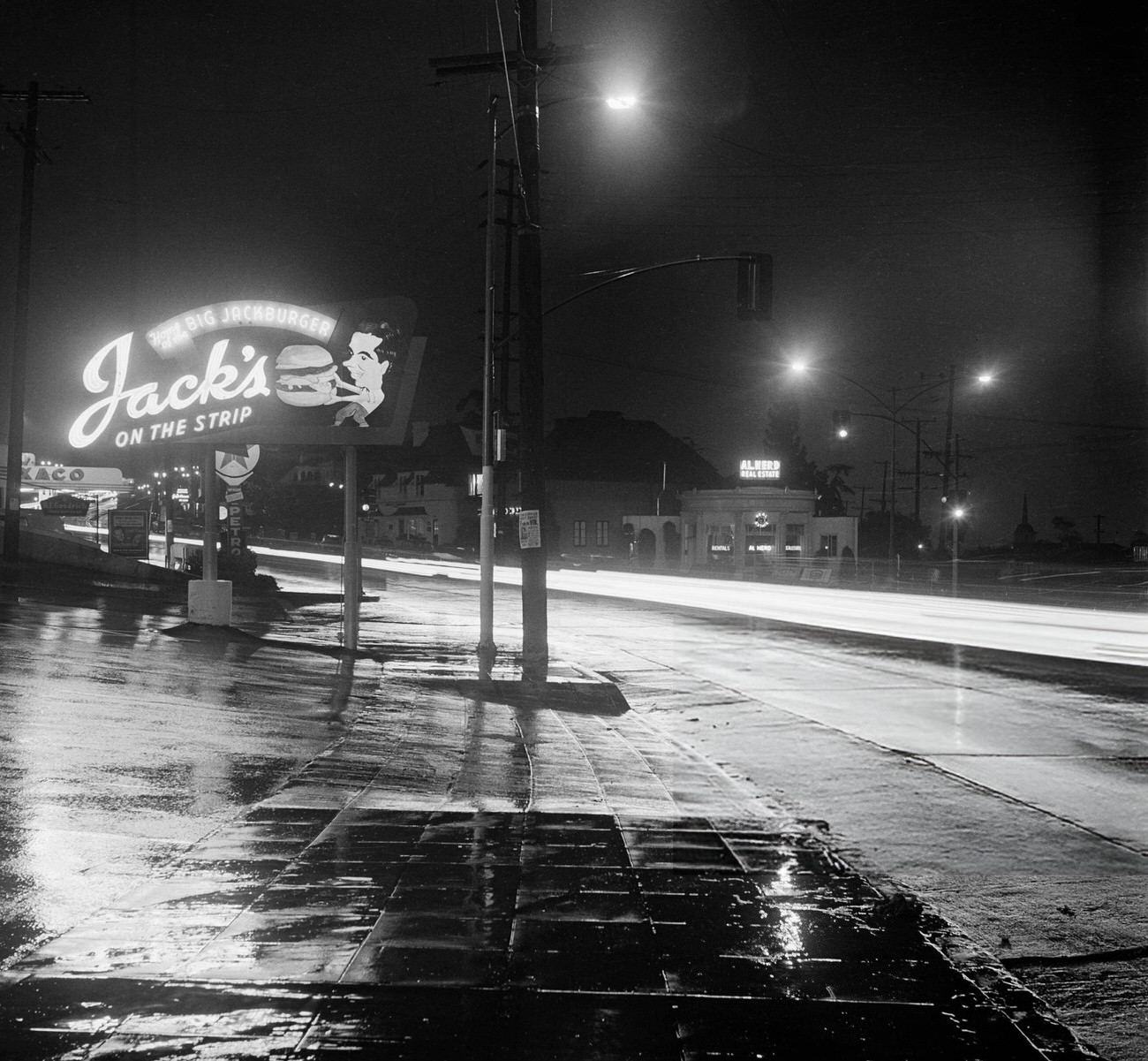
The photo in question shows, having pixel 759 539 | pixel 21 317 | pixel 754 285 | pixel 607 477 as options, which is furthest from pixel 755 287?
pixel 607 477

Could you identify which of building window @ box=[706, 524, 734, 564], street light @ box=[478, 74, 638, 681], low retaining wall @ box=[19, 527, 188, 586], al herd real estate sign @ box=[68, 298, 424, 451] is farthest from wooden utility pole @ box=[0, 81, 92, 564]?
building window @ box=[706, 524, 734, 564]

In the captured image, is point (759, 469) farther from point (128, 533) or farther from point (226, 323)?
point (226, 323)

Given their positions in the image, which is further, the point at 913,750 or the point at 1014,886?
the point at 913,750

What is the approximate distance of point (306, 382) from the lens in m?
18.4

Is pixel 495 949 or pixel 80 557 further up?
pixel 80 557

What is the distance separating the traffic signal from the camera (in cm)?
1681

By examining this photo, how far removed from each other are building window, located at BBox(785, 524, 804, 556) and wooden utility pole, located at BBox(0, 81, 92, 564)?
1982 inches

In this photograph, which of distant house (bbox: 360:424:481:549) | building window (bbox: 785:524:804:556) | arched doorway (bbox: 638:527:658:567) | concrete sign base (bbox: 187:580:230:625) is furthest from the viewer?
distant house (bbox: 360:424:481:549)

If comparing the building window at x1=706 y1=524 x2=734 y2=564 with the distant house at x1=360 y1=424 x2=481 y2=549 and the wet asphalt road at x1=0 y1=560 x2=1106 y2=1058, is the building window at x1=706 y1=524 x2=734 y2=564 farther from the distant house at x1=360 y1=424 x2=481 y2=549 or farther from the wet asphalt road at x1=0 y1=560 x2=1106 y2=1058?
the wet asphalt road at x1=0 y1=560 x2=1106 y2=1058

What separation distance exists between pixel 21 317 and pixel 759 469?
54535 mm

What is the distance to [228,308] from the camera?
18844 millimetres

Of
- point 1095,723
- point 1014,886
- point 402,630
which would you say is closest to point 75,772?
point 1014,886

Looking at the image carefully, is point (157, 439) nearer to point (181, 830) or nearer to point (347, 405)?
point (347, 405)

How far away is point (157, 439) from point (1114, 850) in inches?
620
